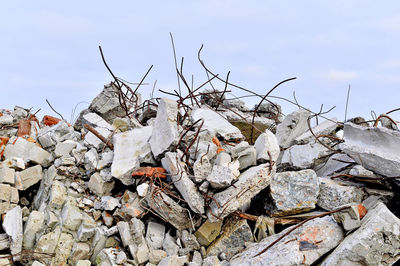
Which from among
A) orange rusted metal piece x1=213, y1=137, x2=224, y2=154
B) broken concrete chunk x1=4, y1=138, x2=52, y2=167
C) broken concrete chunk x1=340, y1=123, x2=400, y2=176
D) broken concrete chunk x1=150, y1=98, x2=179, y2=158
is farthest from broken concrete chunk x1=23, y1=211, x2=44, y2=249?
broken concrete chunk x1=340, y1=123, x2=400, y2=176

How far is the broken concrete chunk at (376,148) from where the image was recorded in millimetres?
4320

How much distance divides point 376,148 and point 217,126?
210cm

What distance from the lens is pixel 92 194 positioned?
5012mm

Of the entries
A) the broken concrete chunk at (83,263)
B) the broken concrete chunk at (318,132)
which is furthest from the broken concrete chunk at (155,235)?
the broken concrete chunk at (318,132)

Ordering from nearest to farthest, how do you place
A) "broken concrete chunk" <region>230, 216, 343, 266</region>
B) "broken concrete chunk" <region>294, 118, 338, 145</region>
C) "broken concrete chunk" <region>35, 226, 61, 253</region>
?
"broken concrete chunk" <region>230, 216, 343, 266</region> → "broken concrete chunk" <region>35, 226, 61, 253</region> → "broken concrete chunk" <region>294, 118, 338, 145</region>

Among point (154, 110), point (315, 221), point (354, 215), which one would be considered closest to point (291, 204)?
point (315, 221)

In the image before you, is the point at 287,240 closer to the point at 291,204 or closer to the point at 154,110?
the point at 291,204

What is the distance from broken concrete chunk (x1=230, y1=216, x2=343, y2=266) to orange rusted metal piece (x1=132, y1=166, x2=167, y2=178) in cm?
132

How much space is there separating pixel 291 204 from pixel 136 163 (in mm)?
1988

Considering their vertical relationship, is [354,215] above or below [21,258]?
above

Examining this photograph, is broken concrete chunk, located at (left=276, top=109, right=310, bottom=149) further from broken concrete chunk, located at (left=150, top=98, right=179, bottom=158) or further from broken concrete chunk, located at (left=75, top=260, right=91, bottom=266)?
broken concrete chunk, located at (left=75, top=260, right=91, bottom=266)

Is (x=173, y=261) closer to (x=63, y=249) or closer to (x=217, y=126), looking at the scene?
(x=63, y=249)

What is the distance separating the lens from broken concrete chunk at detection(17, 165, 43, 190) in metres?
5.31

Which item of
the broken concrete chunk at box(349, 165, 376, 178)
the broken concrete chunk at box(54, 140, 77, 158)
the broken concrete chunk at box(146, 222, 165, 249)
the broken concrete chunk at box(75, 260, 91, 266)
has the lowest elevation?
the broken concrete chunk at box(75, 260, 91, 266)
